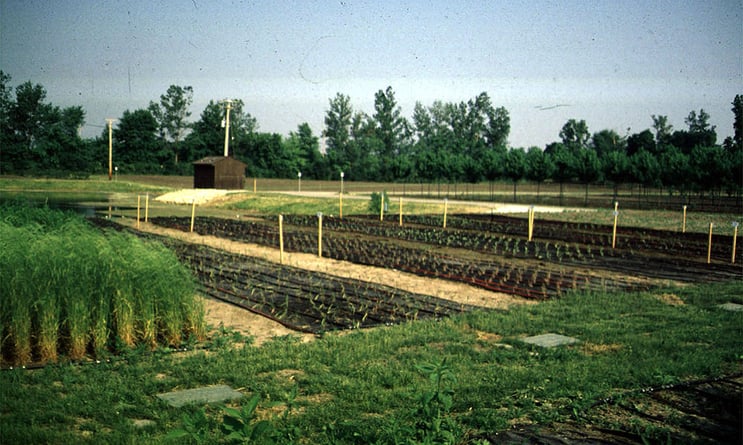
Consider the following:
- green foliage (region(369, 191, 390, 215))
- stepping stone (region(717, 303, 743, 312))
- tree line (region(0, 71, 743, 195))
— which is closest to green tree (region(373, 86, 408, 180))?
tree line (region(0, 71, 743, 195))

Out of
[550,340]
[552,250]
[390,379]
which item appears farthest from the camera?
[552,250]

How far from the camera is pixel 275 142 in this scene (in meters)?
64.8

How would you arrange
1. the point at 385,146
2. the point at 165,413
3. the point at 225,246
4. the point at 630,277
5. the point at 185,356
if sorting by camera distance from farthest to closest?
the point at 385,146 → the point at 225,246 → the point at 630,277 → the point at 185,356 → the point at 165,413

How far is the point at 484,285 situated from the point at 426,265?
8.59 ft

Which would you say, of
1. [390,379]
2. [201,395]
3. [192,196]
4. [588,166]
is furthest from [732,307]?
→ [588,166]

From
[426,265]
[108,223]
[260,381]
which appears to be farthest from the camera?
[108,223]

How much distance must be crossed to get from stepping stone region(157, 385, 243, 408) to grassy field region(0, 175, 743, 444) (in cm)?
11

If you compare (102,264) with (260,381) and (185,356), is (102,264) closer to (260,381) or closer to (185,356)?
(185,356)

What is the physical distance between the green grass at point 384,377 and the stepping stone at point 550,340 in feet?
0.53

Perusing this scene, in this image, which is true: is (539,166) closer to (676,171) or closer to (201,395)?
(676,171)

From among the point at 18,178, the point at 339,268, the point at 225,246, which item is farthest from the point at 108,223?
the point at 18,178

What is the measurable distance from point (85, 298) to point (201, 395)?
2134mm

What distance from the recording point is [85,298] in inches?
271

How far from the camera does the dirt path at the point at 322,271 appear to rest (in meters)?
8.30
